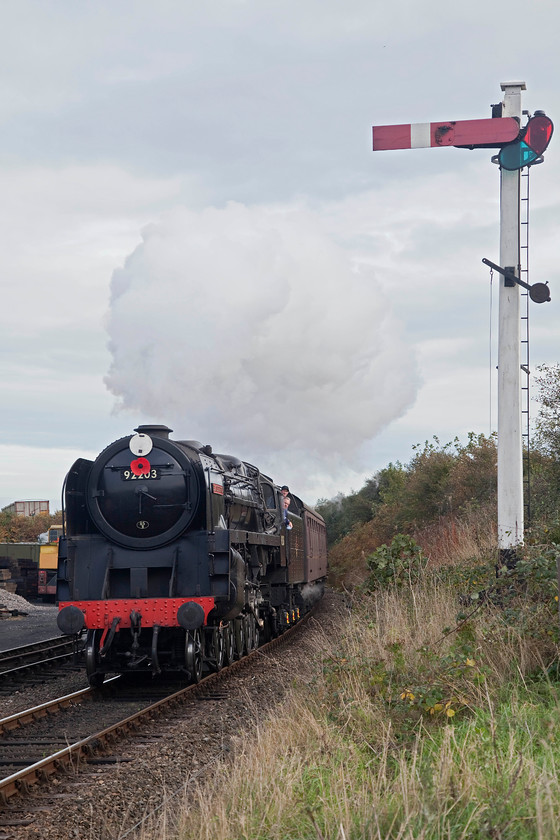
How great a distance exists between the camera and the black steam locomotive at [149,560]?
34.1 ft

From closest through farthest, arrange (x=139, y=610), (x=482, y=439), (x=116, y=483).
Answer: (x=139, y=610)
(x=116, y=483)
(x=482, y=439)

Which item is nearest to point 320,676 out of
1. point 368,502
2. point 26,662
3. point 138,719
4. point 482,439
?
point 138,719

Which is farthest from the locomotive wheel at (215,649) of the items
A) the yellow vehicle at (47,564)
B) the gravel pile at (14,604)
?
the yellow vehicle at (47,564)

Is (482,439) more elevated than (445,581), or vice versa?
(482,439)

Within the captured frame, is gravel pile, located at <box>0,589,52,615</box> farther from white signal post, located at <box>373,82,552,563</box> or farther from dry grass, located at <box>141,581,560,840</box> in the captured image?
dry grass, located at <box>141,581,560,840</box>

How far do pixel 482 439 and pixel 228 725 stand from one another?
969 inches

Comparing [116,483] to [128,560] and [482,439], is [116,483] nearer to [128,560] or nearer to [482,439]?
[128,560]

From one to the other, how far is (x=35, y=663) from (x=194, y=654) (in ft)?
13.1

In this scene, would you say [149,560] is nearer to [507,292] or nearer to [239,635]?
[239,635]

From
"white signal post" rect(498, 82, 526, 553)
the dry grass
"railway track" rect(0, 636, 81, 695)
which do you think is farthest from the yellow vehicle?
the dry grass

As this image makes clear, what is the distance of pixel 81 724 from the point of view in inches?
338

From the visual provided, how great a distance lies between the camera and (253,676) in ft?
38.0

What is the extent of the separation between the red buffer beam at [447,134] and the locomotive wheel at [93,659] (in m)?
7.50

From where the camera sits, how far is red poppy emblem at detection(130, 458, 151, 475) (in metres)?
11.1
